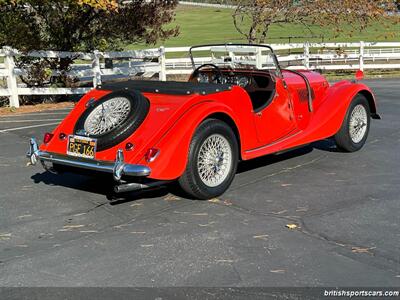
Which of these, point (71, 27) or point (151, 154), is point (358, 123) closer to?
point (151, 154)

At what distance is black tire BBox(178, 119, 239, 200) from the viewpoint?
203 inches

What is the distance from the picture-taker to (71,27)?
1495 centimetres

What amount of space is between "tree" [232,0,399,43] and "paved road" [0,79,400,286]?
43.8 feet

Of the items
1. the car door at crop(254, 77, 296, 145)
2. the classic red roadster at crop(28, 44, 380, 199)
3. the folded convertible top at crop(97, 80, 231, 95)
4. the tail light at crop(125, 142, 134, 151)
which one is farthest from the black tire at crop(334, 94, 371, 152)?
the tail light at crop(125, 142, 134, 151)

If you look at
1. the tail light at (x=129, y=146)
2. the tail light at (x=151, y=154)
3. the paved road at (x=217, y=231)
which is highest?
the tail light at (x=129, y=146)

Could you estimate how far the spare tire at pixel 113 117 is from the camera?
515cm

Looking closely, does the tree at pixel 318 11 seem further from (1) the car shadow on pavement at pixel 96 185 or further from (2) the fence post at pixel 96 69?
(1) the car shadow on pavement at pixel 96 185

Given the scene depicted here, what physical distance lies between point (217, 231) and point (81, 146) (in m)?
1.74

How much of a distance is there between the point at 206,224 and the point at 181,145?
838 mm

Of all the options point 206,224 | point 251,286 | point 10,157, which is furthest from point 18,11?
point 251,286

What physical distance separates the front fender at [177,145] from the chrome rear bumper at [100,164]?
14 cm

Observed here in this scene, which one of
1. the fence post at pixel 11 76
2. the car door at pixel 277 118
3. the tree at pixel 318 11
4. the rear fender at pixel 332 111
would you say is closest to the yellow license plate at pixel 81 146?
the car door at pixel 277 118

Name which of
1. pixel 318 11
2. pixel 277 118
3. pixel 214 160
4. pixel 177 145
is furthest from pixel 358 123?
pixel 318 11

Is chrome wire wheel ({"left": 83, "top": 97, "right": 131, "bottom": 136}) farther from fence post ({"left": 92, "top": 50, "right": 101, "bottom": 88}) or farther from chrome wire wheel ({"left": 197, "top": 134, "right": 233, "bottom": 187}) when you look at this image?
fence post ({"left": 92, "top": 50, "right": 101, "bottom": 88})
